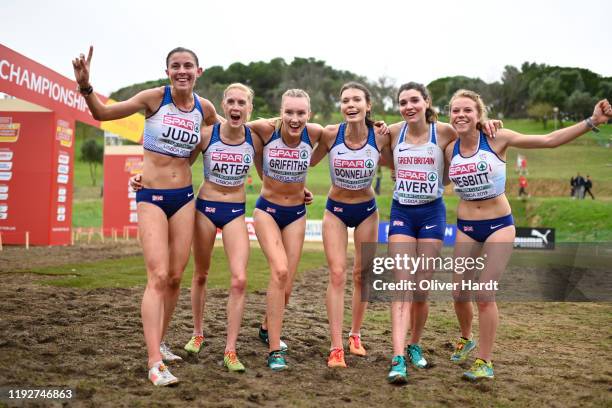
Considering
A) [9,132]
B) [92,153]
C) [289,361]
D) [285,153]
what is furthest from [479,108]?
[92,153]

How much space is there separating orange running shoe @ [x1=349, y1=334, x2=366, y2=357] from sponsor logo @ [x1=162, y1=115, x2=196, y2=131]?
2911 millimetres

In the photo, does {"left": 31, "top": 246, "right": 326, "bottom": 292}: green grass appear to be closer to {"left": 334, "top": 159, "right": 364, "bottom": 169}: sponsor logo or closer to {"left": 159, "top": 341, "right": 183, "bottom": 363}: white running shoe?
{"left": 159, "top": 341, "right": 183, "bottom": 363}: white running shoe

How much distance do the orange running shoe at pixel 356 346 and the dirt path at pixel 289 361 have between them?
0.16m

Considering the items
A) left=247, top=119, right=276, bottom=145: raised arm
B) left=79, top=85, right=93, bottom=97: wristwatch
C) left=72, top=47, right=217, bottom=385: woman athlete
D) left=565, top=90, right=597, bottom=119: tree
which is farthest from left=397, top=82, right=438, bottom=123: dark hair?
left=565, top=90, right=597, bottom=119: tree

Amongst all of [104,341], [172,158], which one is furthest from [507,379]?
[104,341]

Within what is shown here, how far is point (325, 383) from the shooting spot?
5.01m

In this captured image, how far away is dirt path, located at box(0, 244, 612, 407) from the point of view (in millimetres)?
4523

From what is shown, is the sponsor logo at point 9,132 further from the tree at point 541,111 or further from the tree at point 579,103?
the tree at point 541,111

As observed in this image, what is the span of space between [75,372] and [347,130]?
3532mm

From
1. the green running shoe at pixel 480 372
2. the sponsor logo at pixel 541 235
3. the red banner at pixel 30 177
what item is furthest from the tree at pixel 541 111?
the green running shoe at pixel 480 372

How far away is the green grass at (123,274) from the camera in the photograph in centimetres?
1122

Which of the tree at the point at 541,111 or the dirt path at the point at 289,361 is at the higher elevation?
the tree at the point at 541,111

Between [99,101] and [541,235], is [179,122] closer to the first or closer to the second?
[99,101]

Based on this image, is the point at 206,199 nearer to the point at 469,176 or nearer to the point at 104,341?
the point at 104,341
